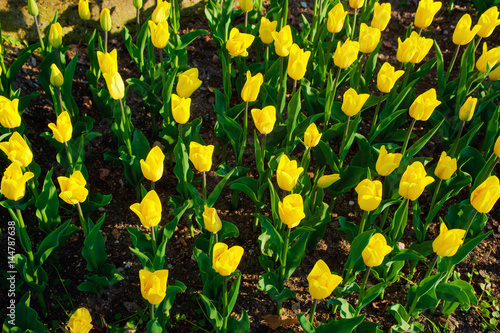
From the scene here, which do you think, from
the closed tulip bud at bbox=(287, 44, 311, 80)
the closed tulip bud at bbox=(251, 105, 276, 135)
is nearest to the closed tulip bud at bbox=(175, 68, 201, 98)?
the closed tulip bud at bbox=(251, 105, 276, 135)

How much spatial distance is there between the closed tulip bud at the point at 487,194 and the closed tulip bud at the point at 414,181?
216mm

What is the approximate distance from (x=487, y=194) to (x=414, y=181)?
1.03ft

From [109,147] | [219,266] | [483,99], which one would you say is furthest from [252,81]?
[483,99]

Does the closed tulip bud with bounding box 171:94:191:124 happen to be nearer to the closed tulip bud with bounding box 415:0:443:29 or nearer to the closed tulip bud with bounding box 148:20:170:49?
the closed tulip bud with bounding box 148:20:170:49

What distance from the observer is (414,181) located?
215 cm

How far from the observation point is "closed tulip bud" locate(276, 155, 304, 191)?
2180 mm

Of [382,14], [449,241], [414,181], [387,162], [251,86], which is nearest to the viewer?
[449,241]

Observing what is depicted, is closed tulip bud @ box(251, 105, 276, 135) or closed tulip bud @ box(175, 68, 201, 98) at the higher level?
closed tulip bud @ box(175, 68, 201, 98)

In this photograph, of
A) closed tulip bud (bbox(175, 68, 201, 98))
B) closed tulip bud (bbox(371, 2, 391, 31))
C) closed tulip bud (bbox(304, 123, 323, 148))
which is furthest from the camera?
closed tulip bud (bbox(371, 2, 391, 31))

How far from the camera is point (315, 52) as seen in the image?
348 centimetres

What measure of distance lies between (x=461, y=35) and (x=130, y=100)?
91.3 inches

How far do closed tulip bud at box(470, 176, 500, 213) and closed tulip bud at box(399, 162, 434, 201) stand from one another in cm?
22

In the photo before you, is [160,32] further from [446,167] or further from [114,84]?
[446,167]

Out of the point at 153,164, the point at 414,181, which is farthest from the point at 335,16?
the point at 153,164
